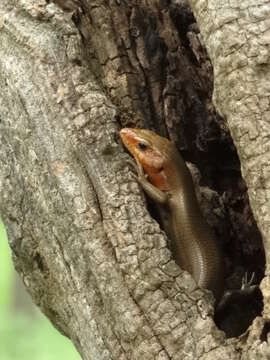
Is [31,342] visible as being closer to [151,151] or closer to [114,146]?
[151,151]

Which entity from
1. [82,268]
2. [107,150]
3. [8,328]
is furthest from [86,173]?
[8,328]

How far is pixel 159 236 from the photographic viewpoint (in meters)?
3.14

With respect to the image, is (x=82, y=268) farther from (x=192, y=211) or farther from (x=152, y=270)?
(x=192, y=211)

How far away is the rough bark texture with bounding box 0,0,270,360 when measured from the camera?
2994 mm

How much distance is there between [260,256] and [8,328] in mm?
4852

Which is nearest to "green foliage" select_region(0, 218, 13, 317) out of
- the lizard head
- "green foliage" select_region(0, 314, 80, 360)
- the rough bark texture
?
"green foliage" select_region(0, 314, 80, 360)

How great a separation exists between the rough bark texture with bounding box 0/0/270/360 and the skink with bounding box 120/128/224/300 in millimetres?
82

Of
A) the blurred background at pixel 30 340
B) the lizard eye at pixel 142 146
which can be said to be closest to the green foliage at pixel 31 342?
the blurred background at pixel 30 340

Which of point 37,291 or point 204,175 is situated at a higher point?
point 204,175

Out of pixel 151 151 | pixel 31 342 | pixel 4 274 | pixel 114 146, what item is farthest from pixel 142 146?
pixel 4 274

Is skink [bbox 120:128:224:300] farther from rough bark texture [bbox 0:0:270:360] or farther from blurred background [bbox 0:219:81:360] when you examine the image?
blurred background [bbox 0:219:81:360]

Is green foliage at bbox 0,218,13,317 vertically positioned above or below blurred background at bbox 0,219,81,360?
above

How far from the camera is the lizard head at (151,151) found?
3746 millimetres

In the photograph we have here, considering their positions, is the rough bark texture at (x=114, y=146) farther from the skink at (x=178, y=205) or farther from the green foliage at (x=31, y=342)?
the green foliage at (x=31, y=342)
